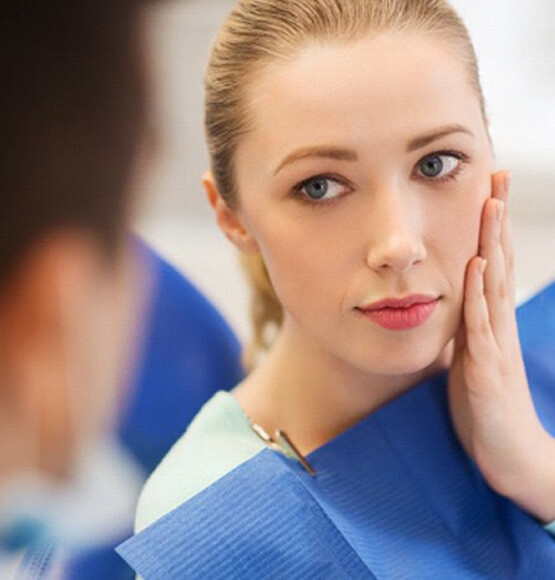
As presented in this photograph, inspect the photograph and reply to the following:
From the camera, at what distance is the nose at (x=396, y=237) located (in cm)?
71

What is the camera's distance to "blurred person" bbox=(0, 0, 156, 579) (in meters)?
0.26

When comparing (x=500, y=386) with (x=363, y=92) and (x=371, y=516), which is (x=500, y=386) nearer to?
(x=371, y=516)

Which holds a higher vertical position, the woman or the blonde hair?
the blonde hair

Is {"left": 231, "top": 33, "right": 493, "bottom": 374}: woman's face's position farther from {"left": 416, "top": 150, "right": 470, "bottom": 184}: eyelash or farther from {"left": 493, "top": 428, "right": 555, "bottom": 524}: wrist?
{"left": 493, "top": 428, "right": 555, "bottom": 524}: wrist

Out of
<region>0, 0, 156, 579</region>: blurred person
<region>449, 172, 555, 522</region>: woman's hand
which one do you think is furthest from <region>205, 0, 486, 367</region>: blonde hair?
<region>0, 0, 156, 579</region>: blurred person

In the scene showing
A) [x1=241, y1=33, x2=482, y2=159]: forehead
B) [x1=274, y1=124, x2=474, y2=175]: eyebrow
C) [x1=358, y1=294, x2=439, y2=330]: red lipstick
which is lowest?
[x1=358, y1=294, x2=439, y2=330]: red lipstick

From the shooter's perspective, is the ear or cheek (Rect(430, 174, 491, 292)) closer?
cheek (Rect(430, 174, 491, 292))

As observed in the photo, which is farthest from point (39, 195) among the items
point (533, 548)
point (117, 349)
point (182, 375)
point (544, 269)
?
point (544, 269)

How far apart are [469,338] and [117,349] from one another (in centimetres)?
48

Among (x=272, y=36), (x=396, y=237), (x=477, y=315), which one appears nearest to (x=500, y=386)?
(x=477, y=315)

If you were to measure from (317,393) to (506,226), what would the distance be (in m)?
0.22

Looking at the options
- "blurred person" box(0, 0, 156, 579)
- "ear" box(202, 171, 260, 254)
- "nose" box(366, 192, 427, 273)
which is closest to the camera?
"blurred person" box(0, 0, 156, 579)

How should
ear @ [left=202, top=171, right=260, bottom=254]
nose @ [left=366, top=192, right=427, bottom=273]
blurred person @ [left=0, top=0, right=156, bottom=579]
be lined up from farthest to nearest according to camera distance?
ear @ [left=202, top=171, right=260, bottom=254] → nose @ [left=366, top=192, right=427, bottom=273] → blurred person @ [left=0, top=0, right=156, bottom=579]

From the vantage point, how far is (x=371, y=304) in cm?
76
